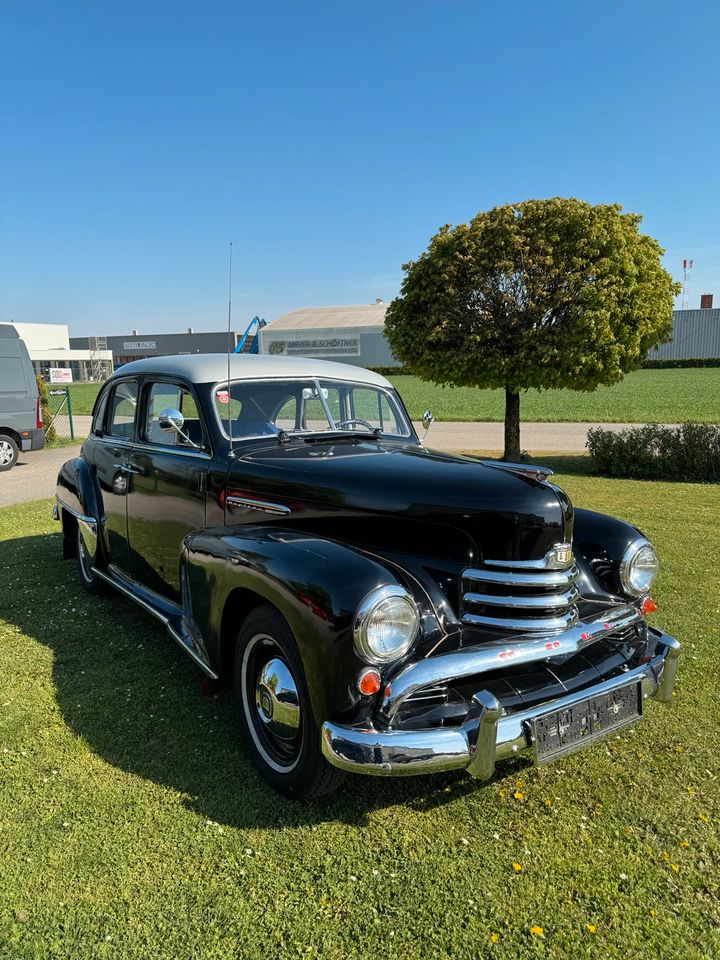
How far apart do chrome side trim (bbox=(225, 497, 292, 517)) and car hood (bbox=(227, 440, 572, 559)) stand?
32 mm

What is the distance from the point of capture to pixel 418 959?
2.08 meters

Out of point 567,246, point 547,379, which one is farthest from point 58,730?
point 567,246

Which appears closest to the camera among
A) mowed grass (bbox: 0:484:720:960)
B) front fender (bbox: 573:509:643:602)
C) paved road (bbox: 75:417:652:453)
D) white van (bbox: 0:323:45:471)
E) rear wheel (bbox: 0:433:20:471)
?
mowed grass (bbox: 0:484:720:960)

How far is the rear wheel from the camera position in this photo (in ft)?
41.1

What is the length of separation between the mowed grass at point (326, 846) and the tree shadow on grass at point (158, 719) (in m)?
0.01

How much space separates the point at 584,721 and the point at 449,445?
13.0 metres

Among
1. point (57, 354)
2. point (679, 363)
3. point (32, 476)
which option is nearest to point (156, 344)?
point (57, 354)

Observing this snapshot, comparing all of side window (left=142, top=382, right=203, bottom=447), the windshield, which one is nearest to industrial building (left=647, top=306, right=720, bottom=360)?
the windshield

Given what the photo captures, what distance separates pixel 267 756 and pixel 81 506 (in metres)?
3.07

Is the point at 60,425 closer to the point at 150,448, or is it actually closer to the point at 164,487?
the point at 150,448

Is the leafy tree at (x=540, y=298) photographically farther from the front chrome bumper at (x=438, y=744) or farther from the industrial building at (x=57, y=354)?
the industrial building at (x=57, y=354)

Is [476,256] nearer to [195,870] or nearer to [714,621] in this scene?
[714,621]

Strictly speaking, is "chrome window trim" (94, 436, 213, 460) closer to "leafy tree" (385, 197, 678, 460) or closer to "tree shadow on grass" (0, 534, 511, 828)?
"tree shadow on grass" (0, 534, 511, 828)

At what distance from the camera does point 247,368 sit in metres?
4.04
